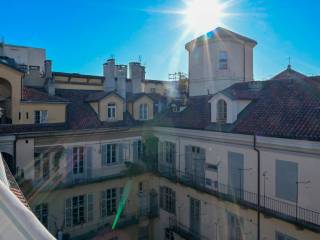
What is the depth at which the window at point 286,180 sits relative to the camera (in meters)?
14.3

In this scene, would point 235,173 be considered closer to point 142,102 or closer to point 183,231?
point 183,231

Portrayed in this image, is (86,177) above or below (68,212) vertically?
above

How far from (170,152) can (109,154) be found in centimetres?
484

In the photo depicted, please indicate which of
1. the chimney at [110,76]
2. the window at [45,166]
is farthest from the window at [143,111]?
the window at [45,166]

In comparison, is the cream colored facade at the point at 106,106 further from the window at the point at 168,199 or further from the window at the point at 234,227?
the window at the point at 234,227

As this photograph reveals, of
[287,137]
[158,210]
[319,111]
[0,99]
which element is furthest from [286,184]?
[0,99]

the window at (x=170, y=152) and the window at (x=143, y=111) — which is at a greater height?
the window at (x=143, y=111)

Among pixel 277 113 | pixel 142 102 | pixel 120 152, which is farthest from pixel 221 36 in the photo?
pixel 120 152

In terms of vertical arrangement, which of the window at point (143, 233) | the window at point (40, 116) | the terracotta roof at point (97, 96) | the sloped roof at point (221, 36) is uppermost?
the sloped roof at point (221, 36)

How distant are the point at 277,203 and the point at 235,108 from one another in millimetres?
6325

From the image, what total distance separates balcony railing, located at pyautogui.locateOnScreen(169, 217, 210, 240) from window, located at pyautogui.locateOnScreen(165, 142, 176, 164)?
14.7ft

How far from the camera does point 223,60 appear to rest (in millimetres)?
25406

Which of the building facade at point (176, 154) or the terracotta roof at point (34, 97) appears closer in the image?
the building facade at point (176, 154)

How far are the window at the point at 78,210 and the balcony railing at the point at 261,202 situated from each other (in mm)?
6095
